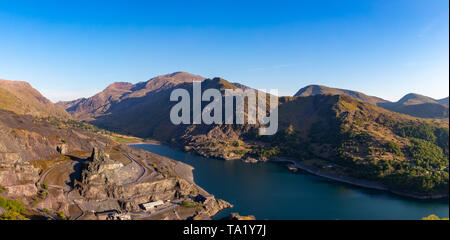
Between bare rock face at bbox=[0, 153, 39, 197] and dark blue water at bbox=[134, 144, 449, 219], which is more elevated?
bare rock face at bbox=[0, 153, 39, 197]

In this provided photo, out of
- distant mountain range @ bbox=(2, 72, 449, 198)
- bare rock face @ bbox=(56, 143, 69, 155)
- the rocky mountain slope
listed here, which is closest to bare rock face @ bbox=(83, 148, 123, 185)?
the rocky mountain slope

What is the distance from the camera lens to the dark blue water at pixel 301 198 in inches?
2384

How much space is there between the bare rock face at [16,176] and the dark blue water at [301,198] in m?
41.1

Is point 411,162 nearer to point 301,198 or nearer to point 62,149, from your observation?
point 301,198

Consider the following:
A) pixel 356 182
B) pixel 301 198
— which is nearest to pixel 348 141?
pixel 356 182

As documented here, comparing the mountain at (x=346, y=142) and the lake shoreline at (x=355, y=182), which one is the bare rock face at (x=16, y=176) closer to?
the mountain at (x=346, y=142)

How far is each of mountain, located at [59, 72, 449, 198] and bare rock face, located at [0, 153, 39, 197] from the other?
83.1 meters

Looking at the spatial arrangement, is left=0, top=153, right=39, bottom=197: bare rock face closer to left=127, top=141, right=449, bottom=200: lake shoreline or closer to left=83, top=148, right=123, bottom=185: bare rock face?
left=83, top=148, right=123, bottom=185: bare rock face

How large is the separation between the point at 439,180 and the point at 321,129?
3139 inches

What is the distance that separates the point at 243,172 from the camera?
10006cm

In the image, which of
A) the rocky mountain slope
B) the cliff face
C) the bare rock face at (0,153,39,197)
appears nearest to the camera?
the bare rock face at (0,153,39,197)

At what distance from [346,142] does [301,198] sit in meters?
60.8

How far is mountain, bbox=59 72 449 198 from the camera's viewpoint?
272ft
